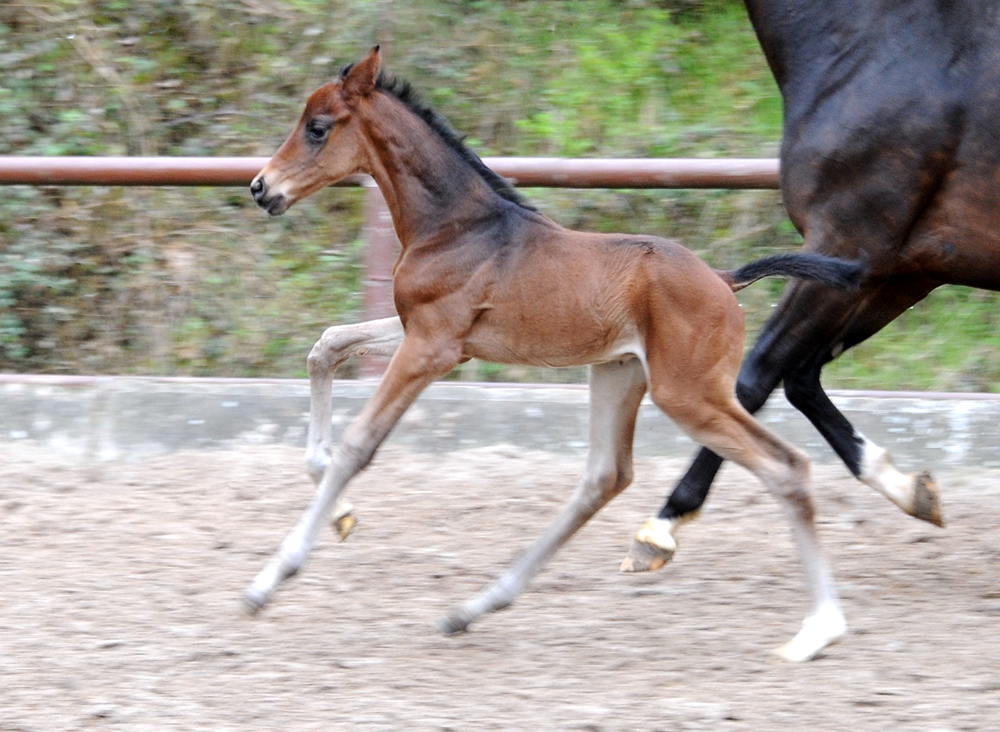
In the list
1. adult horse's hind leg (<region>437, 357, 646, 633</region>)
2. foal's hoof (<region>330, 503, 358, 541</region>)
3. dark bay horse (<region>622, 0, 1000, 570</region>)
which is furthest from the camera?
dark bay horse (<region>622, 0, 1000, 570</region>)

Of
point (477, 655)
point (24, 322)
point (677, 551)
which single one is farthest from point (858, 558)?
point (24, 322)

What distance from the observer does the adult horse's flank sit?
342 cm

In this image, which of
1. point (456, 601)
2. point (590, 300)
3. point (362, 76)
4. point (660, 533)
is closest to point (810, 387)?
point (660, 533)

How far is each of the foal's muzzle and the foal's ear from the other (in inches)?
14.7

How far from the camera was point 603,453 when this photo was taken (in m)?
3.74

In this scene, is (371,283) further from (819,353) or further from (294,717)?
(294,717)

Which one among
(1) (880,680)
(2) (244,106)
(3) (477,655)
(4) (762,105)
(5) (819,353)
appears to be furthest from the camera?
(2) (244,106)

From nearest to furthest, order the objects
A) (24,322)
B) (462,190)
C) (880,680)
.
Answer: (880,680) → (462,190) → (24,322)

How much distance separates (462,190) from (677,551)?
5.18 ft

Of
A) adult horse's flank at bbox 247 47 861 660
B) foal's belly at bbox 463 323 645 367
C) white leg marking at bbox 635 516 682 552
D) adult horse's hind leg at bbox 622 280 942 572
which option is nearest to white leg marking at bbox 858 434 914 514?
adult horse's hind leg at bbox 622 280 942 572

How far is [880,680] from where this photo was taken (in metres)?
3.16

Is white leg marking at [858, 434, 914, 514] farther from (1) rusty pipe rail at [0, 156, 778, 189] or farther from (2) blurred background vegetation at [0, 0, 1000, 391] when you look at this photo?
(2) blurred background vegetation at [0, 0, 1000, 391]

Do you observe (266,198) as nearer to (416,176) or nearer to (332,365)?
(416,176)

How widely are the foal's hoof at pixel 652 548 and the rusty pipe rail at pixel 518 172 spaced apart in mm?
1708
